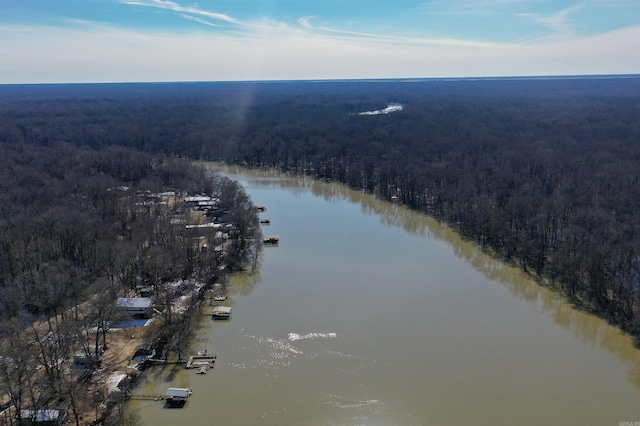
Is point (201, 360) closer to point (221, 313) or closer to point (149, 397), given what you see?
point (149, 397)

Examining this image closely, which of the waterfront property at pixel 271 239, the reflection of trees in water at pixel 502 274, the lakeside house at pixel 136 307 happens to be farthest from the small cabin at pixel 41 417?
the waterfront property at pixel 271 239

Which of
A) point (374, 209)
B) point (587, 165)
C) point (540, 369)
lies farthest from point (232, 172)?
point (540, 369)

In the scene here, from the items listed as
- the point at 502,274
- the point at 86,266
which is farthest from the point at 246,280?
the point at 502,274

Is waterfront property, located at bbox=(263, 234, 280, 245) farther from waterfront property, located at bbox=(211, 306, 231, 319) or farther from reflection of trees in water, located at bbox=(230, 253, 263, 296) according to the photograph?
waterfront property, located at bbox=(211, 306, 231, 319)

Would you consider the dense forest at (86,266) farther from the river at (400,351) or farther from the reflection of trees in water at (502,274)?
the reflection of trees in water at (502,274)

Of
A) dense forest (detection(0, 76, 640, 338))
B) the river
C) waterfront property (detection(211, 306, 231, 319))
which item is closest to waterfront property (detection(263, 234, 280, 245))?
the river

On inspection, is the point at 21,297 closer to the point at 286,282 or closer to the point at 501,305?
the point at 286,282
